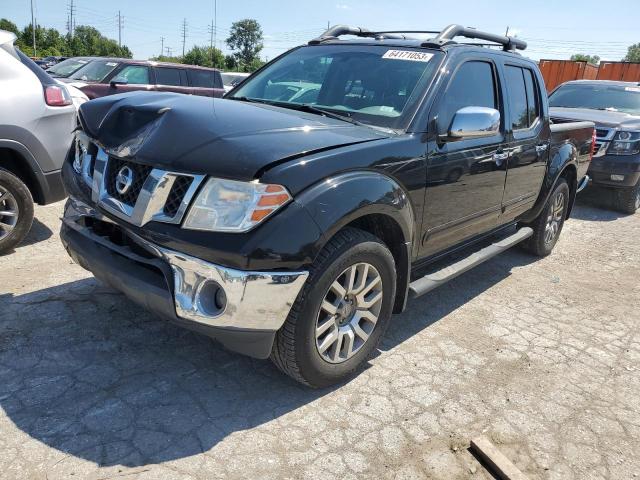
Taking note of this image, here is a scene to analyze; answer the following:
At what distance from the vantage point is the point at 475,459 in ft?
8.38

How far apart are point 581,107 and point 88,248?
9097mm

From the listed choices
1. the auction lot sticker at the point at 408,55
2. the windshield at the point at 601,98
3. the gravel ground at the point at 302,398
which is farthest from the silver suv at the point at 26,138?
the windshield at the point at 601,98

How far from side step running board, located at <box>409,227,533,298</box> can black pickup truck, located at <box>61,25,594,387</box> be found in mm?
22

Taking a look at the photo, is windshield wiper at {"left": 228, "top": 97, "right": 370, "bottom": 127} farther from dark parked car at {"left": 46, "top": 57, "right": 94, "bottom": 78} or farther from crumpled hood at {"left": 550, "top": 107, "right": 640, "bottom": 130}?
dark parked car at {"left": 46, "top": 57, "right": 94, "bottom": 78}

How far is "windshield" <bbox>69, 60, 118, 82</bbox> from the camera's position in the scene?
1077 centimetres

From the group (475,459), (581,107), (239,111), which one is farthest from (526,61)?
(581,107)

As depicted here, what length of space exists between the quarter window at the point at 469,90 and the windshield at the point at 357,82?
21 centimetres

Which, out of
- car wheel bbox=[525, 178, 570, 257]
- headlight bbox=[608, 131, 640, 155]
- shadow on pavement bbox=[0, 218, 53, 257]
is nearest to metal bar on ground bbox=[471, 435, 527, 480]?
car wheel bbox=[525, 178, 570, 257]

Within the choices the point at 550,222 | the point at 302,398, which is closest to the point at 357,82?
the point at 302,398

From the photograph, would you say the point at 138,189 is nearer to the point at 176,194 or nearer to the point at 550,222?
the point at 176,194

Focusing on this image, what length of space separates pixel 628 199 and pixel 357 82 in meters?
6.54

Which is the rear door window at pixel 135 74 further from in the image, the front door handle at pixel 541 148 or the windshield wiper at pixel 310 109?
the front door handle at pixel 541 148

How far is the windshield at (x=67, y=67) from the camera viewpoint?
1152cm

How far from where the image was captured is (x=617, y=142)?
7945 millimetres
